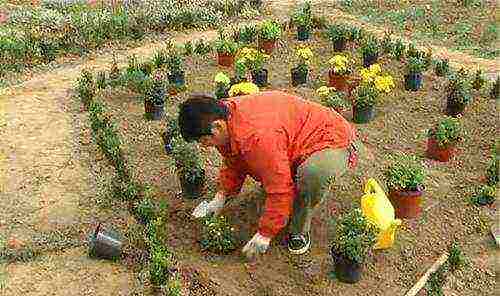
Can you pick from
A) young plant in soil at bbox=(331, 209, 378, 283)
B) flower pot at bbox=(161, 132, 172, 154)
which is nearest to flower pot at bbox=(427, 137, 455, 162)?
young plant in soil at bbox=(331, 209, 378, 283)

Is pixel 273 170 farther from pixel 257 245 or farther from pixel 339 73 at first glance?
pixel 339 73

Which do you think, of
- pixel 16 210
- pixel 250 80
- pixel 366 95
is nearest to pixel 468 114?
pixel 366 95

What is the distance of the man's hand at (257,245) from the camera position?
480cm

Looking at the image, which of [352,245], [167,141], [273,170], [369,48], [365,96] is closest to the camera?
[273,170]

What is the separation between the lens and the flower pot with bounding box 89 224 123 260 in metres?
4.99

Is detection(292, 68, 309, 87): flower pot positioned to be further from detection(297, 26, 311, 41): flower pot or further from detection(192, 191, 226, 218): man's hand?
detection(192, 191, 226, 218): man's hand

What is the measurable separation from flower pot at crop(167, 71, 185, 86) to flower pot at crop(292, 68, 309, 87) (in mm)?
1323

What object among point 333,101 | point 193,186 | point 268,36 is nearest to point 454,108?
point 333,101

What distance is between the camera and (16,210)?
19.1 ft

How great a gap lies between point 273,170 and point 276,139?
204 millimetres

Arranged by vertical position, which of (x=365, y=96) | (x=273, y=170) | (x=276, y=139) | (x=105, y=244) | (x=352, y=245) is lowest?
(x=105, y=244)

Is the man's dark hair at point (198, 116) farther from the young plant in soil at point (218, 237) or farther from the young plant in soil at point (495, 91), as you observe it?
the young plant in soil at point (495, 91)

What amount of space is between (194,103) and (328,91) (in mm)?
3399

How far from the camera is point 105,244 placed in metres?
5.00
